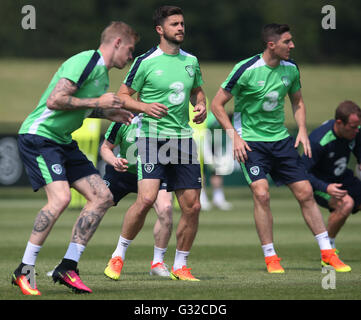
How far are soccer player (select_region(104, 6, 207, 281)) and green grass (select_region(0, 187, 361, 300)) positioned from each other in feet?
2.82

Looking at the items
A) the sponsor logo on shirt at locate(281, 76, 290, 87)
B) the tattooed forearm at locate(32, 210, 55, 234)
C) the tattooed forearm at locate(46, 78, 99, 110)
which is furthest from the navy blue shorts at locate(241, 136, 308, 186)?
the tattooed forearm at locate(32, 210, 55, 234)

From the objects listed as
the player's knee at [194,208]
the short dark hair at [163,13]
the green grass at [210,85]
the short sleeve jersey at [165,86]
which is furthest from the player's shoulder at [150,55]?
the green grass at [210,85]

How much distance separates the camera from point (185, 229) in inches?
376

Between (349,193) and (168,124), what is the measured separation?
3.60 meters

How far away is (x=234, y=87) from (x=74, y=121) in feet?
8.65

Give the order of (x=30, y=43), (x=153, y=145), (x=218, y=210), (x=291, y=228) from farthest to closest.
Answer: (x=30, y=43) < (x=218, y=210) < (x=291, y=228) < (x=153, y=145)

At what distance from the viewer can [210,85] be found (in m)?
55.8

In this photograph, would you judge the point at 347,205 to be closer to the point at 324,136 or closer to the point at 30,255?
the point at 324,136

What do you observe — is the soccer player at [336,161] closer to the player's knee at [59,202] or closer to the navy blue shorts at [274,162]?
the navy blue shorts at [274,162]

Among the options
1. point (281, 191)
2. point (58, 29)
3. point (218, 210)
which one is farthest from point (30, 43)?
point (218, 210)

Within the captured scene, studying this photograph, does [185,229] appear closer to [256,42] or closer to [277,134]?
[277,134]

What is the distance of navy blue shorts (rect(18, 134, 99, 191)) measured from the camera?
8.12 meters

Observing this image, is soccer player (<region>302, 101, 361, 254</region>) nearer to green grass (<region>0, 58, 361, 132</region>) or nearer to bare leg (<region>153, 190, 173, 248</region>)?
bare leg (<region>153, 190, 173, 248</region>)

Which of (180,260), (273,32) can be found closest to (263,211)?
(180,260)
